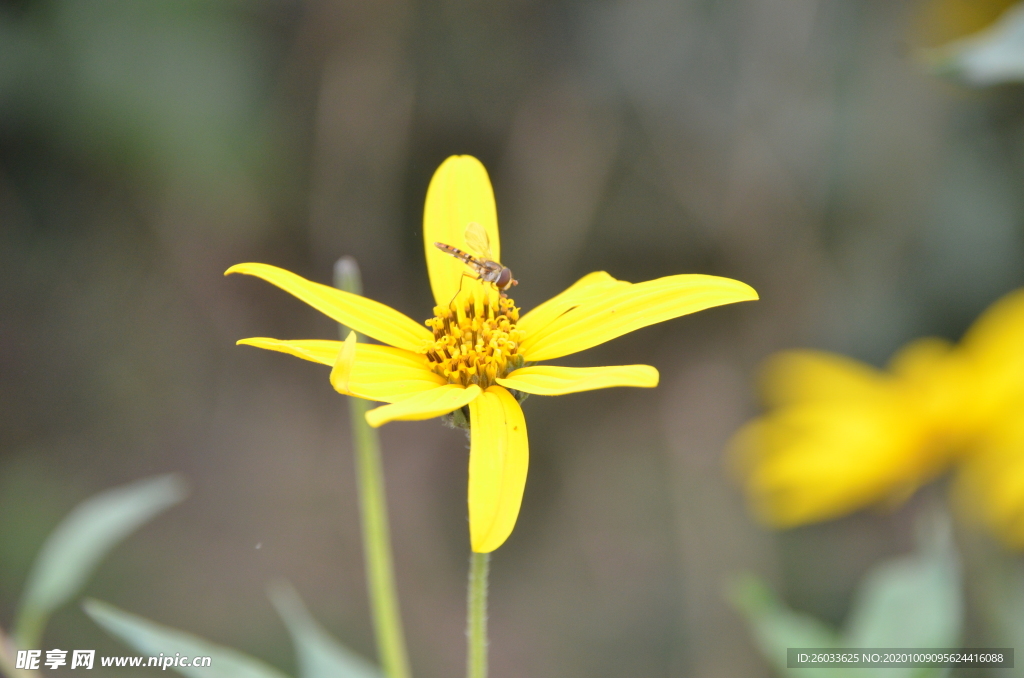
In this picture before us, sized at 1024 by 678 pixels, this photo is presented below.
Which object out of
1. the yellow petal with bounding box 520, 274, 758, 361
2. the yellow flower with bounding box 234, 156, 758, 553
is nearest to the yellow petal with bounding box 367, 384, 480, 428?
the yellow flower with bounding box 234, 156, 758, 553

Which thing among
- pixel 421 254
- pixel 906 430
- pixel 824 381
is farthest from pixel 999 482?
pixel 421 254

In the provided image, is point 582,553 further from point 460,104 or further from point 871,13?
point 871,13

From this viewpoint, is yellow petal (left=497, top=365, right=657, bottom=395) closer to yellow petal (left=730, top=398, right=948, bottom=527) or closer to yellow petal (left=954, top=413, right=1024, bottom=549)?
yellow petal (left=954, top=413, right=1024, bottom=549)

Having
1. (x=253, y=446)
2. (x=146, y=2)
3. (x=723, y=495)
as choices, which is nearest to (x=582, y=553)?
(x=723, y=495)

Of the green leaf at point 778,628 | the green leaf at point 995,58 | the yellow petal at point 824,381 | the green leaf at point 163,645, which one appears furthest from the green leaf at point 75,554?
the yellow petal at point 824,381

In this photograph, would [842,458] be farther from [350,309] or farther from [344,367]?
[344,367]
